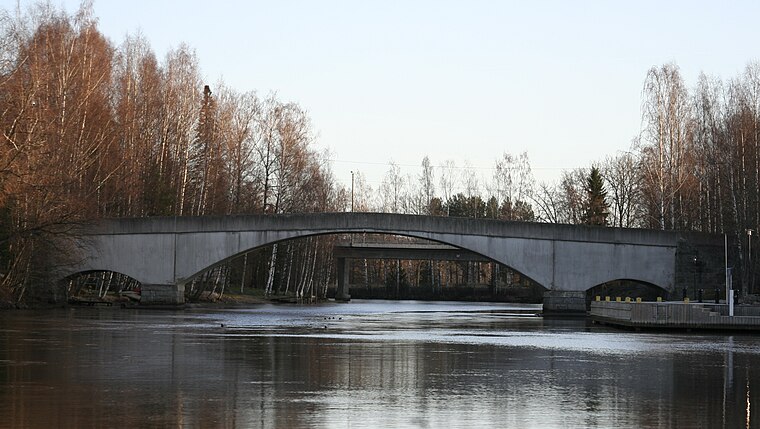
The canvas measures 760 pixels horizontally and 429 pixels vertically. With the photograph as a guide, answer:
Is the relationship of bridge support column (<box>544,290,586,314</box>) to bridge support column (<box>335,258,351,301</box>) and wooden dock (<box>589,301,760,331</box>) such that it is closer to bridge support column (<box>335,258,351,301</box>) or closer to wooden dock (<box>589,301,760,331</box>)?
wooden dock (<box>589,301,760,331</box>)

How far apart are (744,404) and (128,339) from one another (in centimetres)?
1826

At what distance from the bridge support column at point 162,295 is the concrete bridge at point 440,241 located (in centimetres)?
6

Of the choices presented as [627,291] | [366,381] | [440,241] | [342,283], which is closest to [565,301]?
[440,241]

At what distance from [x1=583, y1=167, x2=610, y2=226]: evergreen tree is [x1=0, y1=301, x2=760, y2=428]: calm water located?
64774 mm

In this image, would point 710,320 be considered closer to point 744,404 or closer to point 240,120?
point 744,404

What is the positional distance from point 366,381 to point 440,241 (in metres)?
42.7

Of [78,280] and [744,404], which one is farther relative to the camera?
[78,280]

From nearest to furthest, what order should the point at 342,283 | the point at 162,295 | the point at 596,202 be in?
the point at 162,295 → the point at 596,202 → the point at 342,283

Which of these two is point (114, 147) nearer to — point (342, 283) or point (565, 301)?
point (565, 301)

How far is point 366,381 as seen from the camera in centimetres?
1902

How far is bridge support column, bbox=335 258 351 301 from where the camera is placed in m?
103

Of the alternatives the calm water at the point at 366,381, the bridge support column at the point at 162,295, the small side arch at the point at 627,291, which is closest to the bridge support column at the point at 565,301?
the small side arch at the point at 627,291

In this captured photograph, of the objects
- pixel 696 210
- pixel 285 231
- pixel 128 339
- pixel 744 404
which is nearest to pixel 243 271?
pixel 285 231

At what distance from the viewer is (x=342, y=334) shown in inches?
1383
